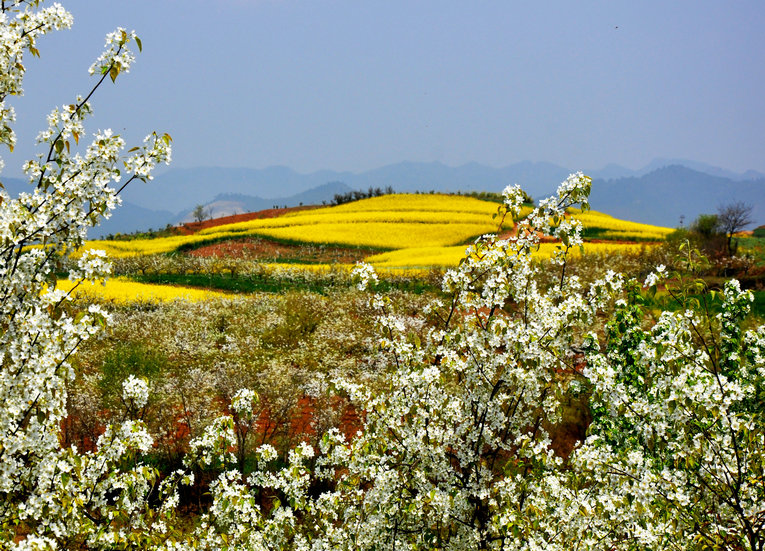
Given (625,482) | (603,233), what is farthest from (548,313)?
(603,233)

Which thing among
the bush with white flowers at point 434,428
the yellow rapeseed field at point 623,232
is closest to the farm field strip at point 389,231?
the yellow rapeseed field at point 623,232

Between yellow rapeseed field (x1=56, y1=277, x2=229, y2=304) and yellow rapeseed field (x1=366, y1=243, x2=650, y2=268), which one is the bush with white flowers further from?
yellow rapeseed field (x1=366, y1=243, x2=650, y2=268)

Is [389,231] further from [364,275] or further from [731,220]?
[364,275]

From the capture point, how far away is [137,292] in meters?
23.6

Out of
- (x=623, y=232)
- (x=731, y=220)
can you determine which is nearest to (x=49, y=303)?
(x=731, y=220)

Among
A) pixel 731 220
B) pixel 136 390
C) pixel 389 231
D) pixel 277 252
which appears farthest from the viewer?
pixel 389 231

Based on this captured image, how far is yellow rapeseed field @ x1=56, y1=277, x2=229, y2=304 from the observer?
22.0 m

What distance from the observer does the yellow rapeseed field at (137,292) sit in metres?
22.0

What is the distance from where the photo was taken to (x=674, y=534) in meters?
4.54

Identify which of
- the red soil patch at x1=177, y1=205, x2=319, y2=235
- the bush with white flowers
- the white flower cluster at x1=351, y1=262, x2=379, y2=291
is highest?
the red soil patch at x1=177, y1=205, x2=319, y2=235

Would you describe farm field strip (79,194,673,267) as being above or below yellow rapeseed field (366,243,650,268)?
above

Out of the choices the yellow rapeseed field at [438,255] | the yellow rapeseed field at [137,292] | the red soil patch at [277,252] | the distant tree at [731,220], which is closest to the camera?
the yellow rapeseed field at [137,292]

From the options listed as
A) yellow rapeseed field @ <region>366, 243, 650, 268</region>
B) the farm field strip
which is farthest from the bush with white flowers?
the farm field strip

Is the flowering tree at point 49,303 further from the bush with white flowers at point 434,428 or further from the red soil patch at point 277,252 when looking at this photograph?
the red soil patch at point 277,252
